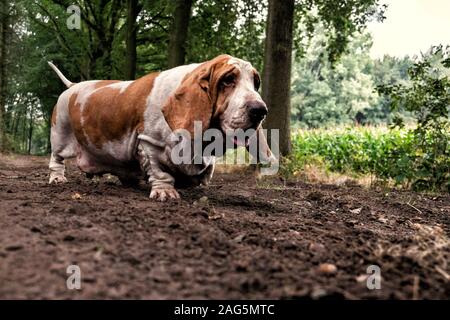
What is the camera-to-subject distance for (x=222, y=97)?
3.69 meters

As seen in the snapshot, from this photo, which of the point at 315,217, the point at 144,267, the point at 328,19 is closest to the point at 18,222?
the point at 144,267

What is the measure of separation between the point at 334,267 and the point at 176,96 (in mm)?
2269

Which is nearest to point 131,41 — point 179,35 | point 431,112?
point 179,35

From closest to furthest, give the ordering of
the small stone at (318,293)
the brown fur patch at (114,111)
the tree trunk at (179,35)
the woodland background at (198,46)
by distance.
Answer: the small stone at (318,293), the brown fur patch at (114,111), the woodland background at (198,46), the tree trunk at (179,35)

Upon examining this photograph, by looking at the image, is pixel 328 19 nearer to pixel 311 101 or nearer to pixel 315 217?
pixel 315 217

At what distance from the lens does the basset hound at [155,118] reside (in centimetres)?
365

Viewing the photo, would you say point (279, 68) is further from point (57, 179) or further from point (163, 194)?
point (163, 194)

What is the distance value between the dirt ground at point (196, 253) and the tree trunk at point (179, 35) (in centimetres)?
833

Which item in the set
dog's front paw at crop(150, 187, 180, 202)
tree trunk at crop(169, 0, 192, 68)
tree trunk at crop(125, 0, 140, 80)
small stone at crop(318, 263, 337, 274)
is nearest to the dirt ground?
small stone at crop(318, 263, 337, 274)

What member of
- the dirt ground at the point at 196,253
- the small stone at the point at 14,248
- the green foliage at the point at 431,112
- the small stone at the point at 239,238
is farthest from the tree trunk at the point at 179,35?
the small stone at the point at 14,248

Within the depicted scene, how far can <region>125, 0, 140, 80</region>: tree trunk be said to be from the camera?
1430cm

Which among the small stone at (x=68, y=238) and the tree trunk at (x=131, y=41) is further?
the tree trunk at (x=131, y=41)

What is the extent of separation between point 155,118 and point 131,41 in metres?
11.6

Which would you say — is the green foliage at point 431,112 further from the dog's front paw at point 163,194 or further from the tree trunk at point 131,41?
the tree trunk at point 131,41
